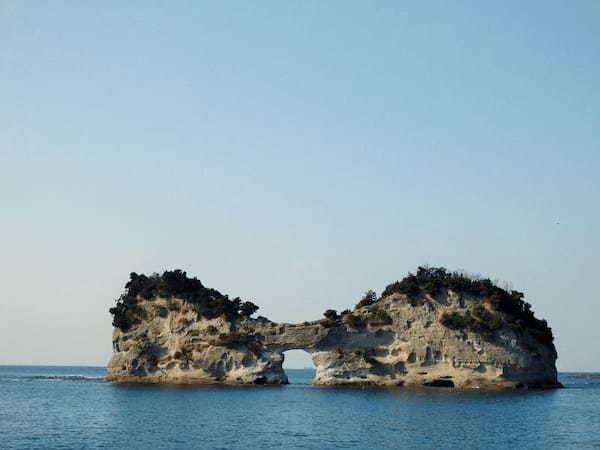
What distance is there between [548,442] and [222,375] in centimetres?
4819

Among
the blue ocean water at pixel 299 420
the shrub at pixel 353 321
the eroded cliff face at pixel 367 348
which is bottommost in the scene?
the blue ocean water at pixel 299 420

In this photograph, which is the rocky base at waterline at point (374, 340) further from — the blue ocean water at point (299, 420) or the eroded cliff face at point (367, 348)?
the blue ocean water at point (299, 420)

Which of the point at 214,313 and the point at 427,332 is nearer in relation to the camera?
the point at 427,332

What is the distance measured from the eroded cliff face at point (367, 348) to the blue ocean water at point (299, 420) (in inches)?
217

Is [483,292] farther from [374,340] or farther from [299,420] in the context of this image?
[299,420]

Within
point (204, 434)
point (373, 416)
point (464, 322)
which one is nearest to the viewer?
point (204, 434)

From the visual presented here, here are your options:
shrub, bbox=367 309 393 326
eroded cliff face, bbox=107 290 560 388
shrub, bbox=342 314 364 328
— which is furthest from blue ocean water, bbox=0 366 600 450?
shrub, bbox=342 314 364 328

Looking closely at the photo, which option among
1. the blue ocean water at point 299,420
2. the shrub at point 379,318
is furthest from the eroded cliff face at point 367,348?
the blue ocean water at point 299,420

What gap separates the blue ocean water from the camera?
4109 cm

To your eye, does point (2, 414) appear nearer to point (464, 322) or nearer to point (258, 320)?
point (258, 320)

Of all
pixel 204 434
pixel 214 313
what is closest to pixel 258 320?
pixel 214 313

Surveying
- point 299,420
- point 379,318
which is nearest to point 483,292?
point 379,318

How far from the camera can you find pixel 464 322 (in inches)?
3051

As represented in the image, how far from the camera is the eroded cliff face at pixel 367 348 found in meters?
77.4
